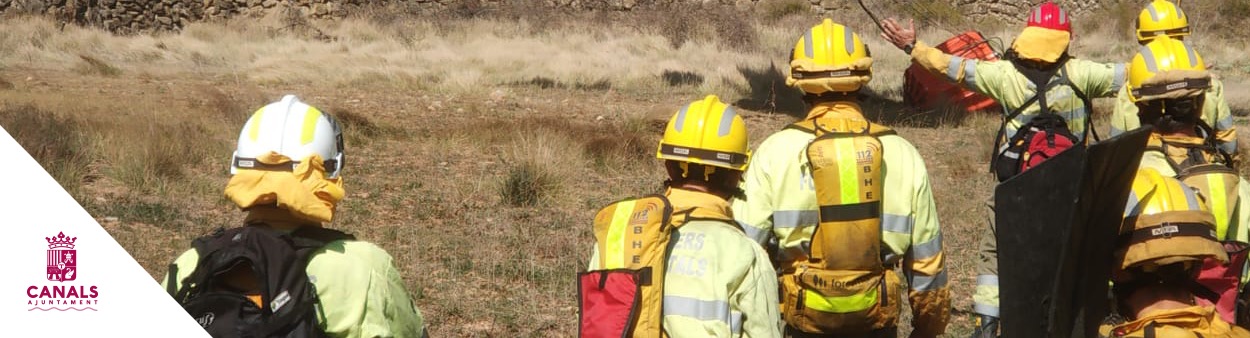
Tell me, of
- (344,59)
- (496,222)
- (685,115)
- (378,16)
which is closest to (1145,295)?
(685,115)

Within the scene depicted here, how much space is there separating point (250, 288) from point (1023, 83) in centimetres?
394

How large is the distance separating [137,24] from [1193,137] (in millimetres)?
22957

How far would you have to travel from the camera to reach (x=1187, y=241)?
3008 millimetres

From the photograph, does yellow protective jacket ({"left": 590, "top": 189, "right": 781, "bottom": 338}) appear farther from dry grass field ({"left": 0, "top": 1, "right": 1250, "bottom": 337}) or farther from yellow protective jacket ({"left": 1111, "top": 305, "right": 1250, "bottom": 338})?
dry grass field ({"left": 0, "top": 1, "right": 1250, "bottom": 337})

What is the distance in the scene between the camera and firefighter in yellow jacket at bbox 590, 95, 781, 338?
3.17 metres

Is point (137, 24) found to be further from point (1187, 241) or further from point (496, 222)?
point (1187, 241)

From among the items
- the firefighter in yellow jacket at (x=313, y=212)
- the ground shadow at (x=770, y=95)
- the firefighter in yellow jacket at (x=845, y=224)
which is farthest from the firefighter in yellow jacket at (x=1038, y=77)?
the ground shadow at (x=770, y=95)

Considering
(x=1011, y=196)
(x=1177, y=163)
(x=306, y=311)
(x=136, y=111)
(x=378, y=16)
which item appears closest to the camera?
(x=1011, y=196)

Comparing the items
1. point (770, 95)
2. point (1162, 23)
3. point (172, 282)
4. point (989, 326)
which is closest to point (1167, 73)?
point (989, 326)

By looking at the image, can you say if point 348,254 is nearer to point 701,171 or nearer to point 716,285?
point 716,285

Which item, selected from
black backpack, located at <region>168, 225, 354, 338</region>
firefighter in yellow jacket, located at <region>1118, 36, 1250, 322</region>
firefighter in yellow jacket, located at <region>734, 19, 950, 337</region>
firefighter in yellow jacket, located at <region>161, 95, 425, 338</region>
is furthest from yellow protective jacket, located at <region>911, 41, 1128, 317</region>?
black backpack, located at <region>168, 225, 354, 338</region>

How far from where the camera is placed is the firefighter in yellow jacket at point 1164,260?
119 inches

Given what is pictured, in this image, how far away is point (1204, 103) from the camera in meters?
4.92

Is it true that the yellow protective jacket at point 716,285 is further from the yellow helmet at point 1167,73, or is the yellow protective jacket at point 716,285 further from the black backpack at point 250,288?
the yellow helmet at point 1167,73
